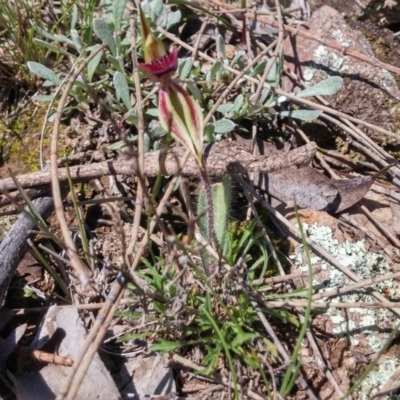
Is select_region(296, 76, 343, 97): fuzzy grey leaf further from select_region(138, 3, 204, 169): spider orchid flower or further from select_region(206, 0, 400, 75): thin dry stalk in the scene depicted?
select_region(138, 3, 204, 169): spider orchid flower

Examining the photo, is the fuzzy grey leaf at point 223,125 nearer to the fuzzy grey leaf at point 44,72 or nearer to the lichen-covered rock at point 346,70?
the lichen-covered rock at point 346,70

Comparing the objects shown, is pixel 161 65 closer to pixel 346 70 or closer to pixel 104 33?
pixel 104 33

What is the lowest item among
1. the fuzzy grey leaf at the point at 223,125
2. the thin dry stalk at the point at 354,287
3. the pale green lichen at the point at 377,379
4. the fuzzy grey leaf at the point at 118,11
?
the pale green lichen at the point at 377,379

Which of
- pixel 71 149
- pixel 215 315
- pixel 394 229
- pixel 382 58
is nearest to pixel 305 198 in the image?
pixel 394 229

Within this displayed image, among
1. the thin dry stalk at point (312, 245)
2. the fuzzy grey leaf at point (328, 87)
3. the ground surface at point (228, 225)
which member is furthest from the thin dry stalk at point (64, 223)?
the fuzzy grey leaf at point (328, 87)

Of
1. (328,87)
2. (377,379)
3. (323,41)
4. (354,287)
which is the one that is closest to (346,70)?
(323,41)

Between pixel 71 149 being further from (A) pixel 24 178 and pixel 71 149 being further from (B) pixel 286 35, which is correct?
(B) pixel 286 35

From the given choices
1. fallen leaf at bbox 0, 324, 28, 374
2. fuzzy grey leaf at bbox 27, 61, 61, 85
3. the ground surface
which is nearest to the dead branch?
the ground surface

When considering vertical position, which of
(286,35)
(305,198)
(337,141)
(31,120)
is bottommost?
(31,120)
